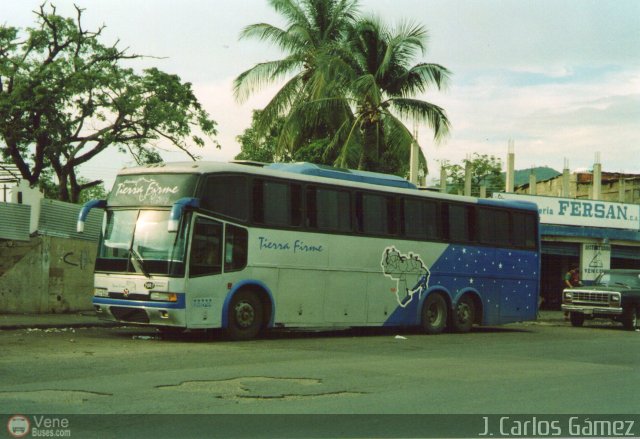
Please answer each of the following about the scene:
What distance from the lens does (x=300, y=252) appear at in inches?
682

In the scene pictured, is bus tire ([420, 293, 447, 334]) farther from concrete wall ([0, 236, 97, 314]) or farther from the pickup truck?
concrete wall ([0, 236, 97, 314])

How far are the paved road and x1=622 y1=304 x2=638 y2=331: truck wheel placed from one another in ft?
24.4

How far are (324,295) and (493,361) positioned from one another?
5.40 m

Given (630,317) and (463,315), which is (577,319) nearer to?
(630,317)

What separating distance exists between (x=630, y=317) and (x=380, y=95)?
10695 mm

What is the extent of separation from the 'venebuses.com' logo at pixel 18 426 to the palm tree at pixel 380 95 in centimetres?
2126

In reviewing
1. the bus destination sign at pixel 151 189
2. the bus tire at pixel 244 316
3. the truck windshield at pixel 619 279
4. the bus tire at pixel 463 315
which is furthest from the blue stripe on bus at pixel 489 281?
the bus destination sign at pixel 151 189

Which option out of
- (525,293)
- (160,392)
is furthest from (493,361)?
(525,293)

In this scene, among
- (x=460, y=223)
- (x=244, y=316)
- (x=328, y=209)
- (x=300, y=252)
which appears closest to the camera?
(x=244, y=316)

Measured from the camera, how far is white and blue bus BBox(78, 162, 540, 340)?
50.2ft

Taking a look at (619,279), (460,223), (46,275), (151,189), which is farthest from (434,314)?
(46,275)

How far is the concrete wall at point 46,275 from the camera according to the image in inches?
824

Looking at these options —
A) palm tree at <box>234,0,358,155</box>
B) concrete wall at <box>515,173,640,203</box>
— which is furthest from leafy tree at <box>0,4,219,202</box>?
concrete wall at <box>515,173,640,203</box>

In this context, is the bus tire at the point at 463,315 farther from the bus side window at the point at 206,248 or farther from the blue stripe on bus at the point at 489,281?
the bus side window at the point at 206,248
